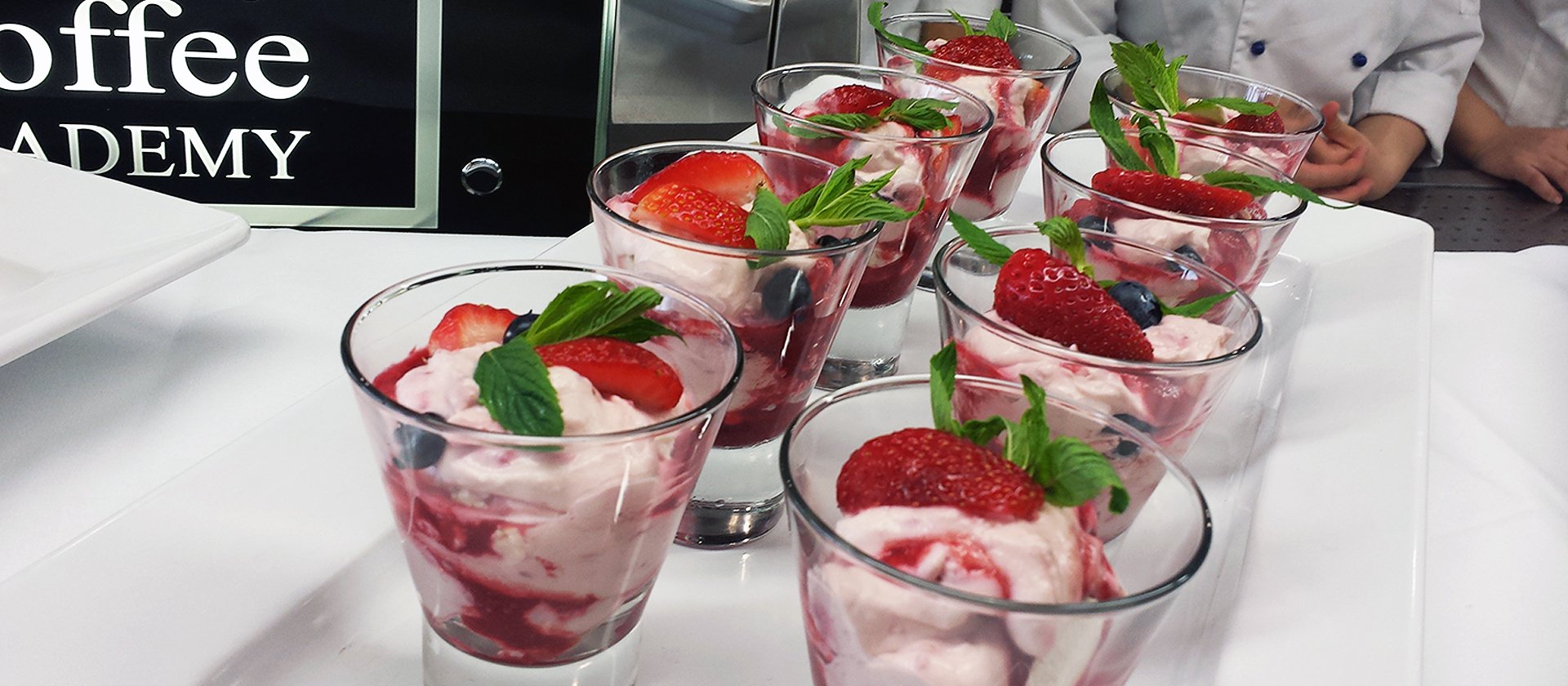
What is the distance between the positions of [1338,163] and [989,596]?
2.11m

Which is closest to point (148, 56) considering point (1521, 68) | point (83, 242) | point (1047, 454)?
point (83, 242)

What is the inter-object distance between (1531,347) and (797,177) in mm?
881

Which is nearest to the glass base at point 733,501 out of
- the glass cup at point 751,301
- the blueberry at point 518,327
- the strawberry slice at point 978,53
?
the glass cup at point 751,301

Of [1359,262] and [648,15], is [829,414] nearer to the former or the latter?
[648,15]

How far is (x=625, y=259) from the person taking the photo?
2.71ft

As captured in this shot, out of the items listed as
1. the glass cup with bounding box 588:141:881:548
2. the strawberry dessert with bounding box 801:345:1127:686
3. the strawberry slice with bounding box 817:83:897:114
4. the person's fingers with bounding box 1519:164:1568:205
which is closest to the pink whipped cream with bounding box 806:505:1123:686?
the strawberry dessert with bounding box 801:345:1127:686

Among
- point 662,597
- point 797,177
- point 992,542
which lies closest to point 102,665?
point 662,597

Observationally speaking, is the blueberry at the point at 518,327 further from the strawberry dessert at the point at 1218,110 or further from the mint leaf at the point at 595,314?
the strawberry dessert at the point at 1218,110

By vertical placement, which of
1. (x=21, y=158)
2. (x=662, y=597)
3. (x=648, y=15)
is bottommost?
(x=662, y=597)

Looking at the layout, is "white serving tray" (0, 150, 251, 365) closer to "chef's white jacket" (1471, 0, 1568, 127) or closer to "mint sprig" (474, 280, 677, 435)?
"mint sprig" (474, 280, 677, 435)

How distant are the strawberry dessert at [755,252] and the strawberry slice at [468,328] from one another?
0.13m

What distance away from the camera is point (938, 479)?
59cm

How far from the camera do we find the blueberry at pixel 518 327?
26.7 inches

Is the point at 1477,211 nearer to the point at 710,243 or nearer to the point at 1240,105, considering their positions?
the point at 1240,105
